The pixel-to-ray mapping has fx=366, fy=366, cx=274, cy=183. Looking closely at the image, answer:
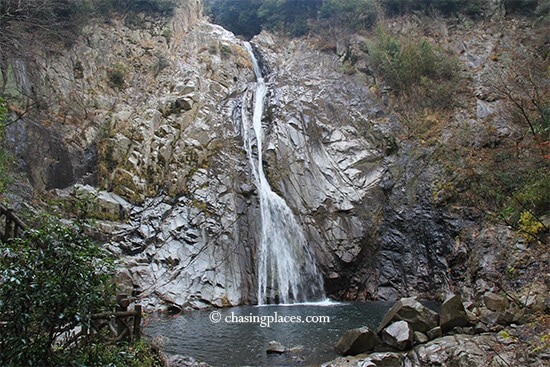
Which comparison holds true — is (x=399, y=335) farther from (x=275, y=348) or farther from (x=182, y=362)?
(x=182, y=362)

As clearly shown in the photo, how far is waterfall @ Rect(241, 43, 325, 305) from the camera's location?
17.5 meters

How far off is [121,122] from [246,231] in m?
9.77

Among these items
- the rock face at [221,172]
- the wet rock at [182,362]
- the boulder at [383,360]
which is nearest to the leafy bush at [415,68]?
the rock face at [221,172]

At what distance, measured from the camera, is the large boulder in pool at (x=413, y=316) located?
351 inches

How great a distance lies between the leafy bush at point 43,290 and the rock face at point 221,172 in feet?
37.8

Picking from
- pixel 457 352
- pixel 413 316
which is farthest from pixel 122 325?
pixel 457 352

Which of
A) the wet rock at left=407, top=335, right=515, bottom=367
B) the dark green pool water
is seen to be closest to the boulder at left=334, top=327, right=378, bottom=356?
the dark green pool water

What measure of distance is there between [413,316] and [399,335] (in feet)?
2.44

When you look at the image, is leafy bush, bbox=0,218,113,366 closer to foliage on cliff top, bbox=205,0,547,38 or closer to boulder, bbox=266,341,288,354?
boulder, bbox=266,341,288,354

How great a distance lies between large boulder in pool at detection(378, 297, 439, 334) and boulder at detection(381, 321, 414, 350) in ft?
0.96

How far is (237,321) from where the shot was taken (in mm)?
13328

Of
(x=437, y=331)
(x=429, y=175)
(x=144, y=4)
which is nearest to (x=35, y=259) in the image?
(x=437, y=331)

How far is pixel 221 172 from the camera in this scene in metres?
20.7

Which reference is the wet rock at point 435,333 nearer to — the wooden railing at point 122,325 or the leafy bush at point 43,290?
the wooden railing at point 122,325
